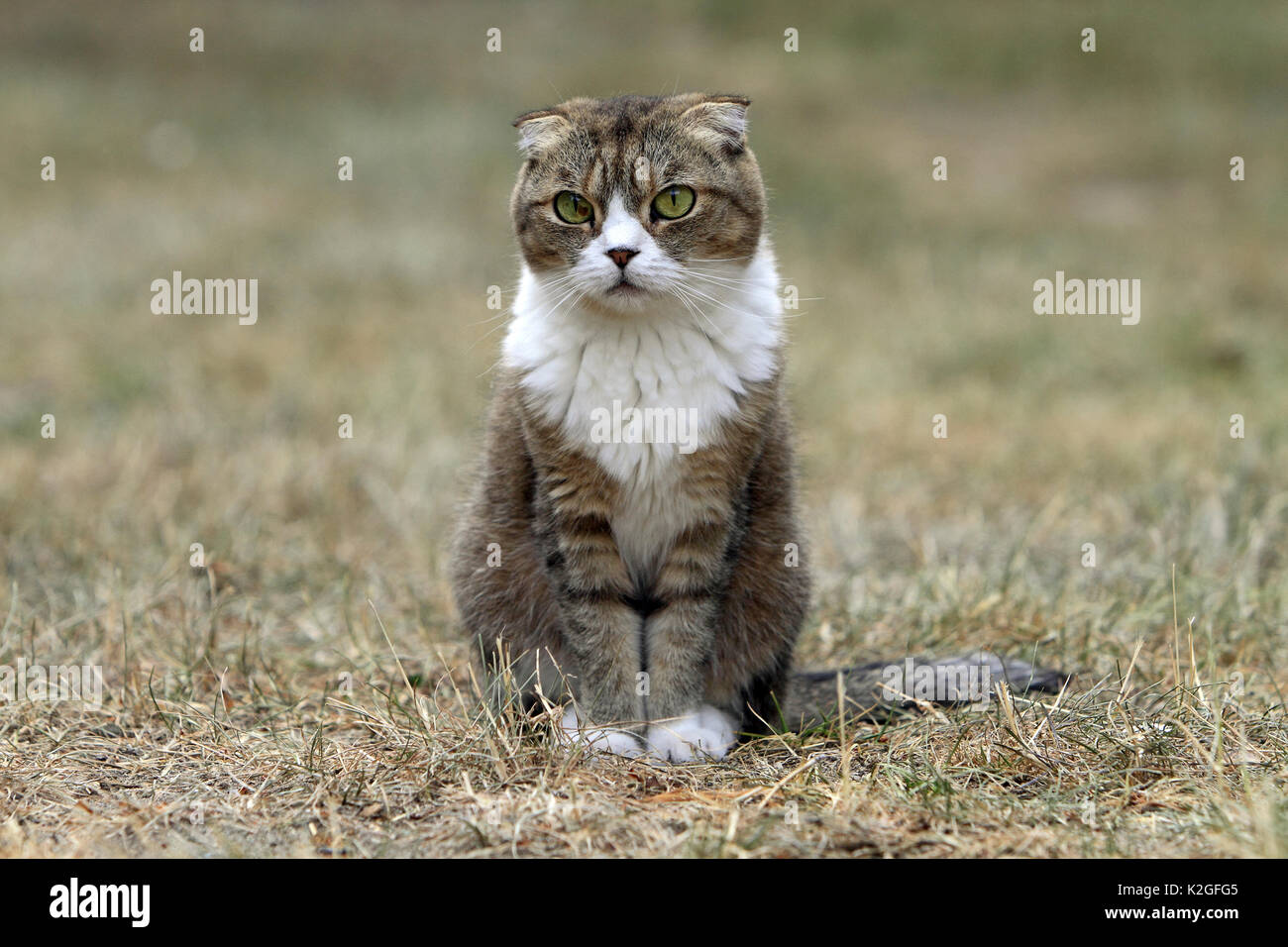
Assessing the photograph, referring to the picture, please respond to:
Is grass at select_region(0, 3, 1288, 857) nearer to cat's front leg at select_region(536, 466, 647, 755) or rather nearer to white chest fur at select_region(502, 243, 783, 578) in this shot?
cat's front leg at select_region(536, 466, 647, 755)

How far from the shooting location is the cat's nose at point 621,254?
2945 millimetres

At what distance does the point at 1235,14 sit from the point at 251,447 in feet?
48.0

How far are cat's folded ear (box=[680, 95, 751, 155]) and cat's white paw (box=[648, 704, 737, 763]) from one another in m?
1.48

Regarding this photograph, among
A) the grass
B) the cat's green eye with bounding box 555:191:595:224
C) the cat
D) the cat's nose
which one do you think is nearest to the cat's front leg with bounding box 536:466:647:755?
the cat

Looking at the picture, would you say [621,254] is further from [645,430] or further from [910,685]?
[910,685]

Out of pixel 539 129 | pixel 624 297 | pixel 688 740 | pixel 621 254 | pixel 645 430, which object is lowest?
pixel 688 740

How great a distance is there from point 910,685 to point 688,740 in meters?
0.73

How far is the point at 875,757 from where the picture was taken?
2.90 meters

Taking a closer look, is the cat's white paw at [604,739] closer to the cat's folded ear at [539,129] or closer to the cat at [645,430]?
the cat at [645,430]

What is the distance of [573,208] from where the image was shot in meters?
3.11

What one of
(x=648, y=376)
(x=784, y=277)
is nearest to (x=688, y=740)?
(x=648, y=376)

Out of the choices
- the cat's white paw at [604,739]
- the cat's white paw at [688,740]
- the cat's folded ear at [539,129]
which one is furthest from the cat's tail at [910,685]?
the cat's folded ear at [539,129]

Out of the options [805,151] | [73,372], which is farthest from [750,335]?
[805,151]
